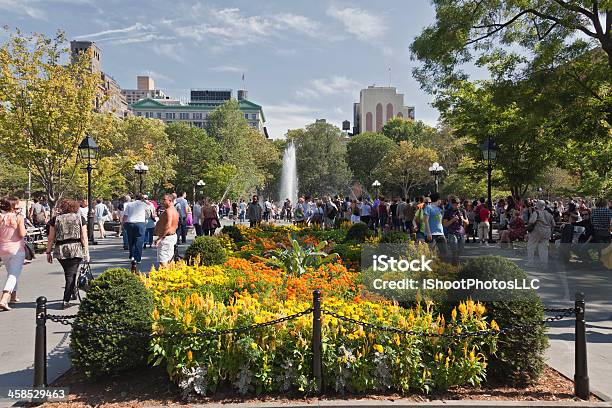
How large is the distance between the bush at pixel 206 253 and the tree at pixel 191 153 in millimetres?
46930

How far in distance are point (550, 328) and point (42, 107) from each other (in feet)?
60.8

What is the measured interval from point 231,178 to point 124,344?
150 ft

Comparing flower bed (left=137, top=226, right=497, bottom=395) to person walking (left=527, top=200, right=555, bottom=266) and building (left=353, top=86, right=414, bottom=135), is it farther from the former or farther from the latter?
building (left=353, top=86, right=414, bottom=135)

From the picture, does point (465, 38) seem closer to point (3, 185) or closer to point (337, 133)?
point (3, 185)

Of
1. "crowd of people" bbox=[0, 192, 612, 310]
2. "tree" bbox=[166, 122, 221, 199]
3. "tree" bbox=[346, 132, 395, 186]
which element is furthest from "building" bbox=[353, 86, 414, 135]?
"crowd of people" bbox=[0, 192, 612, 310]

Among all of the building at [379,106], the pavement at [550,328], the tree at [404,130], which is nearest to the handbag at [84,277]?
the pavement at [550,328]

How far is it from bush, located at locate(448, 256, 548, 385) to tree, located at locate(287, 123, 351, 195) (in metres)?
58.5

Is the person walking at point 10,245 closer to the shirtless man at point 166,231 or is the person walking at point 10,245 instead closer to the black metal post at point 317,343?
the shirtless man at point 166,231

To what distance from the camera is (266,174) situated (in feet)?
212

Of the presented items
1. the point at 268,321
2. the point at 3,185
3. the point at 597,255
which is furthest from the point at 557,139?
the point at 3,185

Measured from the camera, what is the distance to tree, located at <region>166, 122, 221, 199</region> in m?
56.8

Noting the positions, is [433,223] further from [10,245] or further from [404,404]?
[10,245]

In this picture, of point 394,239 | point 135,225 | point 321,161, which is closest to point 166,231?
point 135,225

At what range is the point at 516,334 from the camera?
4969 mm
